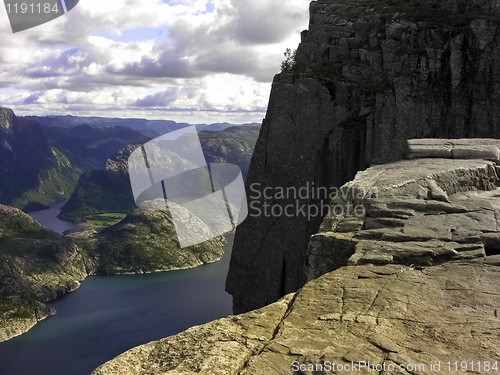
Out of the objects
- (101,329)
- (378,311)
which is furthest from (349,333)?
(101,329)

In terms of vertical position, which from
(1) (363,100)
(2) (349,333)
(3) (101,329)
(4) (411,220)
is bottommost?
(3) (101,329)

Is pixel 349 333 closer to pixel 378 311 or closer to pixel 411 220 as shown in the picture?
pixel 378 311

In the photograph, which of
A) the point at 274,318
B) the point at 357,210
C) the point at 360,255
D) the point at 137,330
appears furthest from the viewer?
the point at 137,330

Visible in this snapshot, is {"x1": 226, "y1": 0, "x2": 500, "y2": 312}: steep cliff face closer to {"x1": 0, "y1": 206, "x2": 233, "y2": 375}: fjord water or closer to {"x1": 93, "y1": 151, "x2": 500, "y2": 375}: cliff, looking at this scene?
{"x1": 93, "y1": 151, "x2": 500, "y2": 375}: cliff

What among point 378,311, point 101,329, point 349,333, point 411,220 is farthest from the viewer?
point 101,329

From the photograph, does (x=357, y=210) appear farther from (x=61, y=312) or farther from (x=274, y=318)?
(x=61, y=312)

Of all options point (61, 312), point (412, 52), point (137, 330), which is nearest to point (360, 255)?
point (412, 52)

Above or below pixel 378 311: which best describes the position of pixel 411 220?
above
